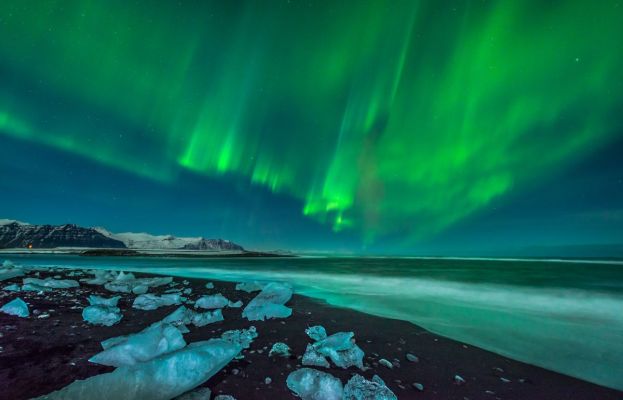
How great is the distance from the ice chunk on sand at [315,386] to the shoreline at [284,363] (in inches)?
4.6

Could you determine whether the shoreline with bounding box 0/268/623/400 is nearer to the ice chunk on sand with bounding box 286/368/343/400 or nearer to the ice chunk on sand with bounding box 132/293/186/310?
the ice chunk on sand with bounding box 286/368/343/400

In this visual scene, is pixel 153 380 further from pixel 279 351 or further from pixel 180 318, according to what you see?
pixel 180 318

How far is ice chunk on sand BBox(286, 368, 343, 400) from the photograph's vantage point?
2814mm

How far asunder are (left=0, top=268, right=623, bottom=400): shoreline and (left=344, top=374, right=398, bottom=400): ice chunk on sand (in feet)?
1.18

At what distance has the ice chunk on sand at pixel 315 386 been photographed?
2.81 meters

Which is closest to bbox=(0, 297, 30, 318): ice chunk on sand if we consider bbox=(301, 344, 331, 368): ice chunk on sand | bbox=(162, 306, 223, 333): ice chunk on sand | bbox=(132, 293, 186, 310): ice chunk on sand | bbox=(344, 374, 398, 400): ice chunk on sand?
bbox=(132, 293, 186, 310): ice chunk on sand

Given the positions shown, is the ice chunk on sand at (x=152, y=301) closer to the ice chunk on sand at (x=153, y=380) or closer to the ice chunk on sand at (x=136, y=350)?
the ice chunk on sand at (x=136, y=350)

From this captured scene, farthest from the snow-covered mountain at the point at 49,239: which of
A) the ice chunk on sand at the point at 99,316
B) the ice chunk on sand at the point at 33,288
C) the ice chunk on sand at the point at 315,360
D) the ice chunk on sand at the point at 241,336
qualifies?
the ice chunk on sand at the point at 315,360

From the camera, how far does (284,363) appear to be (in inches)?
147

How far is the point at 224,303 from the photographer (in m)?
7.30

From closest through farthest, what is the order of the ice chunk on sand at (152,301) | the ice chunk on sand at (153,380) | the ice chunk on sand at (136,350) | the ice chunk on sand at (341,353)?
the ice chunk on sand at (153,380) → the ice chunk on sand at (136,350) → the ice chunk on sand at (341,353) → the ice chunk on sand at (152,301)

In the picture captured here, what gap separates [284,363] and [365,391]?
1.37 metres

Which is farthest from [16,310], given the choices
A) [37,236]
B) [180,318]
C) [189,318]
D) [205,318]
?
[37,236]

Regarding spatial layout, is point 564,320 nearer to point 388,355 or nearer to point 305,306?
point 388,355
